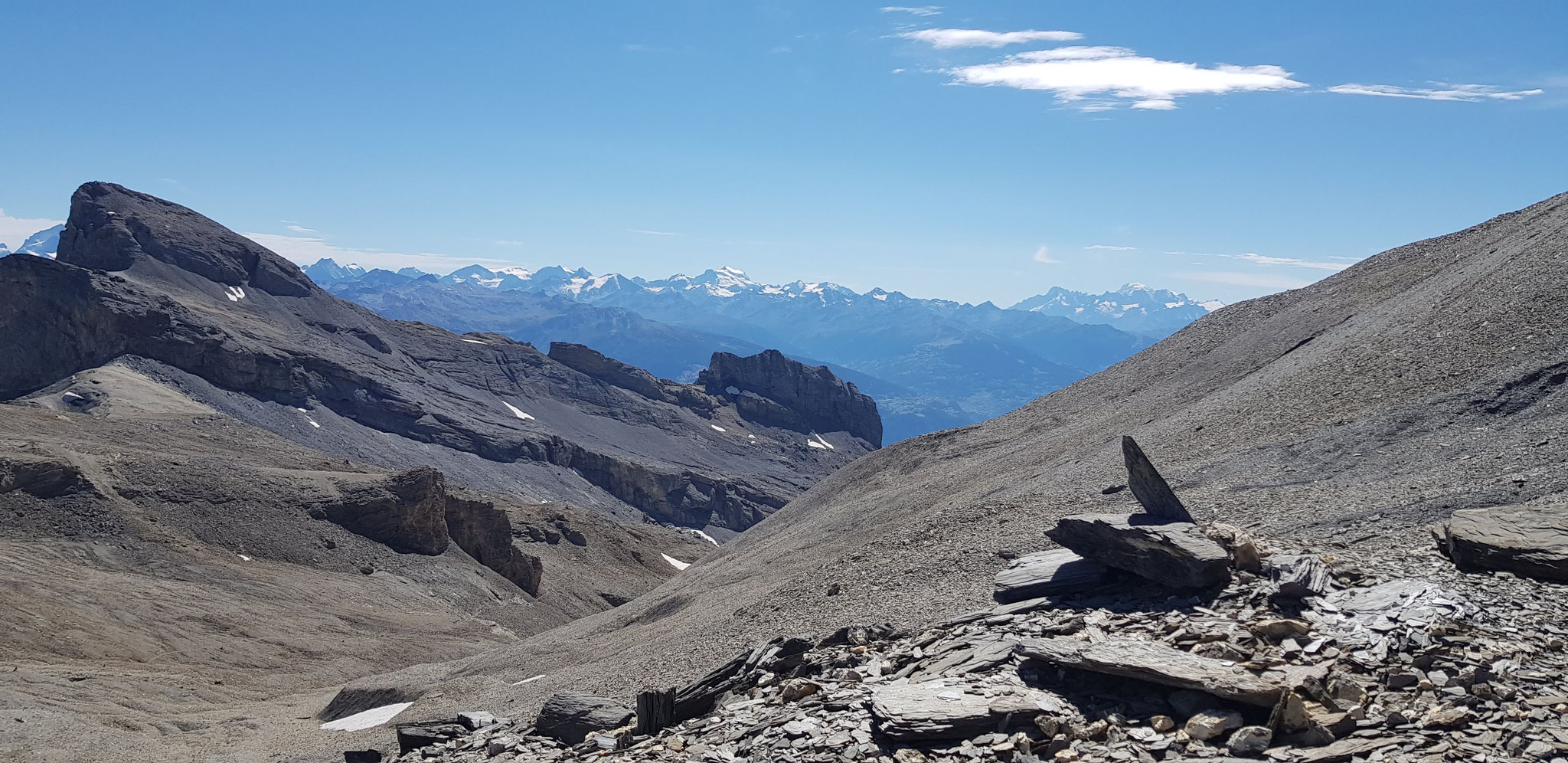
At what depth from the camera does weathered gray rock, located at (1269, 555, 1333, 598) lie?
43.0 ft

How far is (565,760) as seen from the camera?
48.3 ft

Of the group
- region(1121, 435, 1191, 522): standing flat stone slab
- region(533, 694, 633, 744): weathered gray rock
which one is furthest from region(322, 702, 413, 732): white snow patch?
region(1121, 435, 1191, 522): standing flat stone slab

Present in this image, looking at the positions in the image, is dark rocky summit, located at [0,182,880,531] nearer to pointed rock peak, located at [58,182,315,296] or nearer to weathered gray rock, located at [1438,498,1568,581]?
pointed rock peak, located at [58,182,315,296]

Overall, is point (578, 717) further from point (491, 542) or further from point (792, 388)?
point (792, 388)

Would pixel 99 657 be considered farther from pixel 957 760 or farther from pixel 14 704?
pixel 957 760

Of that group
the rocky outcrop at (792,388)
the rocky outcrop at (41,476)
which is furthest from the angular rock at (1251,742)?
the rocky outcrop at (792,388)

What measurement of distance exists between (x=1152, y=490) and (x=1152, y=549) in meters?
2.40

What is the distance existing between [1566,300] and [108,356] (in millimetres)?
112597

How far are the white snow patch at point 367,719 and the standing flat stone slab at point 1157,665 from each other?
17.2m

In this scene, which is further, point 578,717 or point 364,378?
point 364,378

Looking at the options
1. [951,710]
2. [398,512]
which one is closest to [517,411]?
[398,512]

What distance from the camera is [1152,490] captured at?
16719 millimetres

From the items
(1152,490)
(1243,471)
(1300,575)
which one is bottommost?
(1300,575)

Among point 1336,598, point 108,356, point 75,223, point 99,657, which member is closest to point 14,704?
point 99,657
